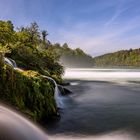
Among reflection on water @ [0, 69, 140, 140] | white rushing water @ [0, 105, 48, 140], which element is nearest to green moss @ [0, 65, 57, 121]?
reflection on water @ [0, 69, 140, 140]

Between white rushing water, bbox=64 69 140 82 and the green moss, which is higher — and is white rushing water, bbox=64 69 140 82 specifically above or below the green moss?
below

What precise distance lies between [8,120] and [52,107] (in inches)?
305

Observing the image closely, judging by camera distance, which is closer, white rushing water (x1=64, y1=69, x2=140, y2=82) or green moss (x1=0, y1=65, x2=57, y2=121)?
green moss (x1=0, y1=65, x2=57, y2=121)

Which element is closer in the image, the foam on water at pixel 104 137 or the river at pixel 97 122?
the foam on water at pixel 104 137

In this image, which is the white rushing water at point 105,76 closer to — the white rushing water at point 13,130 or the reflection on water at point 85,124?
the reflection on water at point 85,124

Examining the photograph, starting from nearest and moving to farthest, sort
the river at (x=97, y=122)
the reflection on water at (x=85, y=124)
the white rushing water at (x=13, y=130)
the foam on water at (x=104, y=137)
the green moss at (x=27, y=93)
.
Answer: the white rushing water at (x=13, y=130) < the reflection on water at (x=85, y=124) < the green moss at (x=27, y=93) < the foam on water at (x=104, y=137) < the river at (x=97, y=122)

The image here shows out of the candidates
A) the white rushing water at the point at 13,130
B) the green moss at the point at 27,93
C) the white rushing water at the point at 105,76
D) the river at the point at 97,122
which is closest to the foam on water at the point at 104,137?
the river at the point at 97,122

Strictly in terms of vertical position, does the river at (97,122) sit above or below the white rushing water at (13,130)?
below

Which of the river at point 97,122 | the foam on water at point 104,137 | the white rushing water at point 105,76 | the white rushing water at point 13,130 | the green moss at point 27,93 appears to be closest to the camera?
the white rushing water at point 13,130

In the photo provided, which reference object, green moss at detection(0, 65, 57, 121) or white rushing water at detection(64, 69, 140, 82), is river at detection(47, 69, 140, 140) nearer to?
green moss at detection(0, 65, 57, 121)

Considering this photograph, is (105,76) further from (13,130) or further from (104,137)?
(13,130)

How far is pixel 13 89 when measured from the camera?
40.8 feet

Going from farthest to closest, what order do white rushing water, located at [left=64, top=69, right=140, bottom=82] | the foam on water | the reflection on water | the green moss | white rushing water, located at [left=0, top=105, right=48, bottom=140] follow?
white rushing water, located at [left=64, top=69, right=140, bottom=82] → the foam on water → the green moss → the reflection on water → white rushing water, located at [left=0, top=105, right=48, bottom=140]

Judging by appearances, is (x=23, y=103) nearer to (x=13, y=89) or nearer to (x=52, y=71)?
(x=13, y=89)
